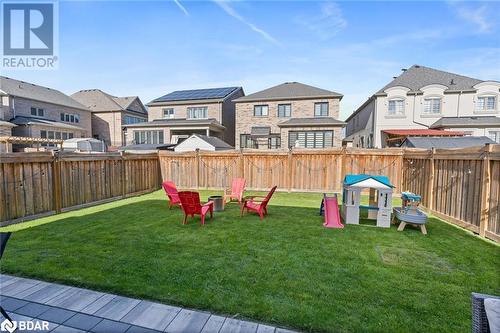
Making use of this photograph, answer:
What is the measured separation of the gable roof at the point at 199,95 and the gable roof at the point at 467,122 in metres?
19.7

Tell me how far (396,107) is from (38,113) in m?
37.3

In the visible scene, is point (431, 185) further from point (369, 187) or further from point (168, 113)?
point (168, 113)

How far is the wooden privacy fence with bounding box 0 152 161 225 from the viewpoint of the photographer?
253 inches

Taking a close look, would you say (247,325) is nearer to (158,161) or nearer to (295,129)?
(158,161)

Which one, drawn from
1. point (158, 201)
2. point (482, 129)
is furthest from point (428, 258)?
point (482, 129)

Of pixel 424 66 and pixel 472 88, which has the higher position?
pixel 424 66

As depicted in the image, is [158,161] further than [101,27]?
Yes

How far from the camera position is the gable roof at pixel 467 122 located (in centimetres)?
2086

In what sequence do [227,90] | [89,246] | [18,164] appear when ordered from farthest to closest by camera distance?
[227,90]
[18,164]
[89,246]

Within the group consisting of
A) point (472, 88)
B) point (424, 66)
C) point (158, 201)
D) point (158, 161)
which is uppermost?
point (424, 66)

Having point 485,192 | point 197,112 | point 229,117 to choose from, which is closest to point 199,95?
point 197,112

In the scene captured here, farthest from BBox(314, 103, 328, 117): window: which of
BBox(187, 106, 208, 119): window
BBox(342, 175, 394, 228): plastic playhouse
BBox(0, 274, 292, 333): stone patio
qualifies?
BBox(0, 274, 292, 333): stone patio

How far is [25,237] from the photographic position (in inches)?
212

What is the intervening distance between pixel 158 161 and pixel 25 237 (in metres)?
7.96
